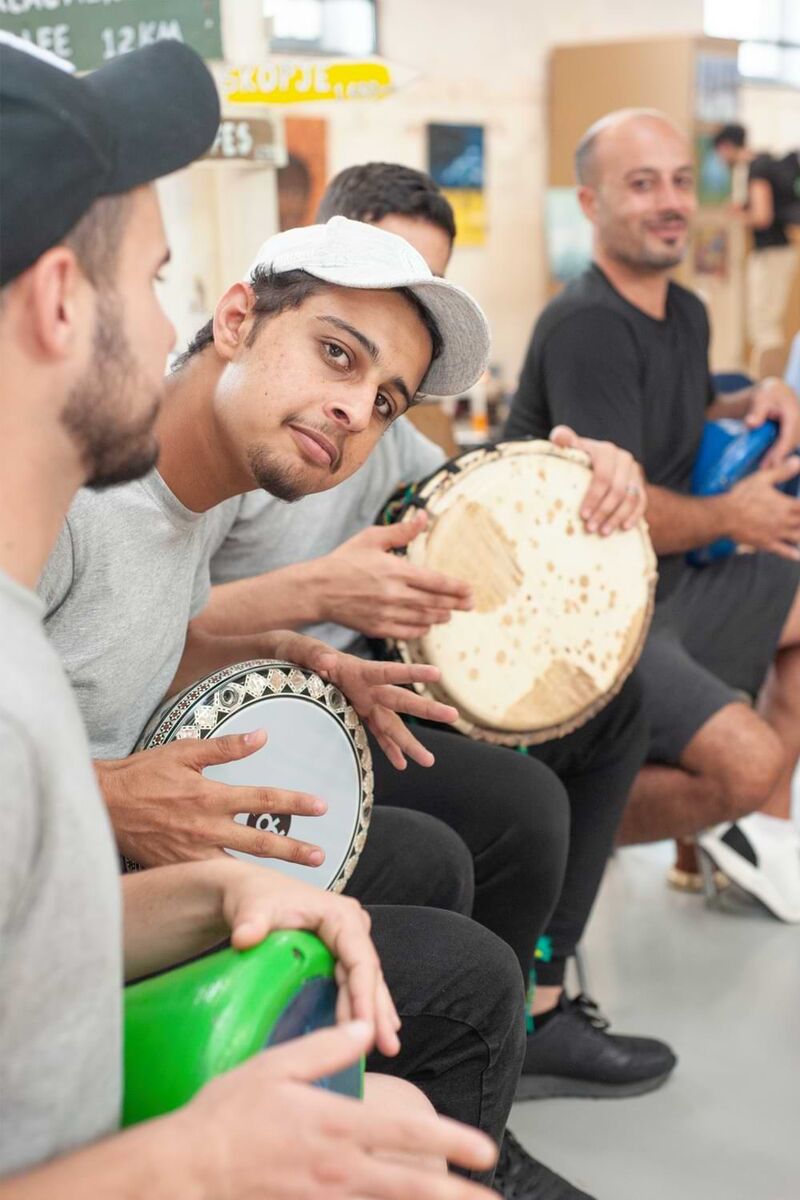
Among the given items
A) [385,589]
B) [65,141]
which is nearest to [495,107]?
[385,589]

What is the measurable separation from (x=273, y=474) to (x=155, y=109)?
0.65 metres

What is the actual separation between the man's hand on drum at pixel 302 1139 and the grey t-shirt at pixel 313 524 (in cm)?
120

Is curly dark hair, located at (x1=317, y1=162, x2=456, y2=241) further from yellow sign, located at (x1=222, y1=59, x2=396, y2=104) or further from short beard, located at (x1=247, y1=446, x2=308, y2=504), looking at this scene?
short beard, located at (x1=247, y1=446, x2=308, y2=504)

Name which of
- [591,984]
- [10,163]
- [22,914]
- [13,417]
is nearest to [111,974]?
[22,914]

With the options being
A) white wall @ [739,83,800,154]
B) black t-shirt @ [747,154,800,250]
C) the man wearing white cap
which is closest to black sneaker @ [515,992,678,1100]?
the man wearing white cap

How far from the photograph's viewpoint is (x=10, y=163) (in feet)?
2.58

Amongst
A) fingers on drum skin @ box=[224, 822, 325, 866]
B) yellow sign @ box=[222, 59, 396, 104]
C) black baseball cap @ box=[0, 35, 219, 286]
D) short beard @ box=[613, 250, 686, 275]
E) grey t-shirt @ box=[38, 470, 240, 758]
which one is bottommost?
fingers on drum skin @ box=[224, 822, 325, 866]

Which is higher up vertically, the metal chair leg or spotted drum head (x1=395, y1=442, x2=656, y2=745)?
spotted drum head (x1=395, y1=442, x2=656, y2=745)

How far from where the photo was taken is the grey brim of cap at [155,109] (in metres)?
0.87

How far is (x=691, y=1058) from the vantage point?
2254mm

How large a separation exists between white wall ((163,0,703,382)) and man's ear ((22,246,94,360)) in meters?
5.98

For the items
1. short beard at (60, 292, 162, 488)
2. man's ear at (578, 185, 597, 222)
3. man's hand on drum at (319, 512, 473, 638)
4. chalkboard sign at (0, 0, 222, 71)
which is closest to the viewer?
short beard at (60, 292, 162, 488)

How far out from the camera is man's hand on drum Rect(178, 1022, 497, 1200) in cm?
77

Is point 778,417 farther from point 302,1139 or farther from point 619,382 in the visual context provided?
point 302,1139
